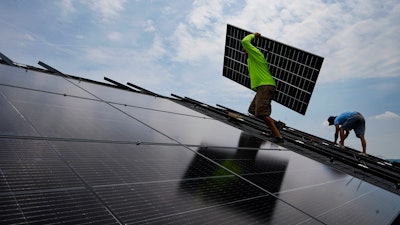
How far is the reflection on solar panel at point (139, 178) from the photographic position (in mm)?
1863

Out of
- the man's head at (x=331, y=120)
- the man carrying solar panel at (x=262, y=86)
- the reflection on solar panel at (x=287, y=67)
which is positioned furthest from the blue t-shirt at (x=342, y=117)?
the man carrying solar panel at (x=262, y=86)

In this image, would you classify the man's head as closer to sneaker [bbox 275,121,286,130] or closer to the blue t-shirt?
the blue t-shirt

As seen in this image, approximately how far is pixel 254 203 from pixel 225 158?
4.41 ft

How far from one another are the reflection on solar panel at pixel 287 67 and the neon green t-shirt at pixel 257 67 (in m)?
5.43

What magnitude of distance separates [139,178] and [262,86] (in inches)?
211

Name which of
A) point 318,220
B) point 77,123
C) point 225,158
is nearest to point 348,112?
point 225,158

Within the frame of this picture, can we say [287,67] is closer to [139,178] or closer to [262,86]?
[262,86]

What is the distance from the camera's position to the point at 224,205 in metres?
2.43

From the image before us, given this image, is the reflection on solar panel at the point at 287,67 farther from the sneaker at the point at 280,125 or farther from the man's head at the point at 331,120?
the sneaker at the point at 280,125

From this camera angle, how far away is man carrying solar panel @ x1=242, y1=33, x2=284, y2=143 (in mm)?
7156

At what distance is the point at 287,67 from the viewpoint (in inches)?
506

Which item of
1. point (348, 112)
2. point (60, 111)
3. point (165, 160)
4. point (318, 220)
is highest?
point (348, 112)

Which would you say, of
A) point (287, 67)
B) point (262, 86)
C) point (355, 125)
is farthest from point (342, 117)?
point (262, 86)

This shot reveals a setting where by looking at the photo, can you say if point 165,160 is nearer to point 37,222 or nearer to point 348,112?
point 37,222
